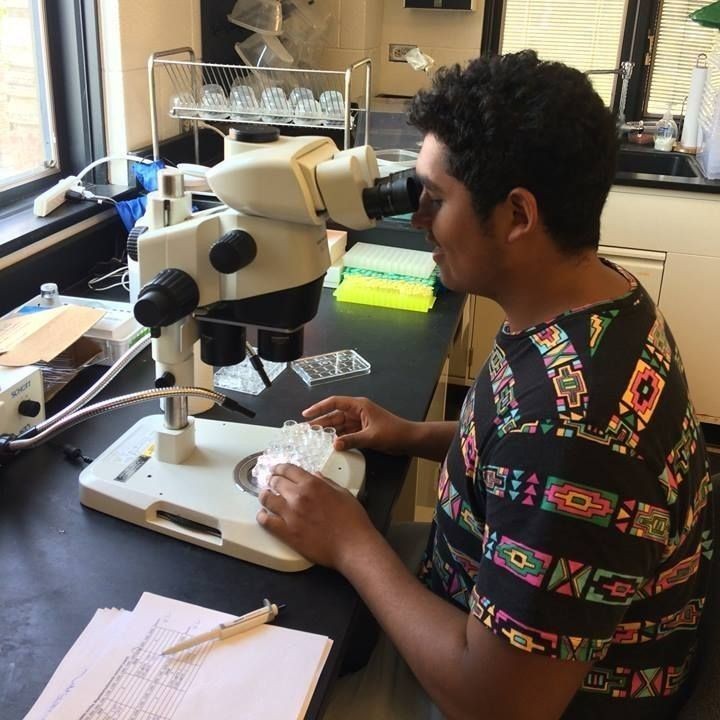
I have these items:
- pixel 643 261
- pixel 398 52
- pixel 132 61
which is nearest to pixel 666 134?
pixel 643 261

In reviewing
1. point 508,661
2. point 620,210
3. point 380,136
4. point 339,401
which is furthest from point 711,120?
point 508,661

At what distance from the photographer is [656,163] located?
9.87 feet

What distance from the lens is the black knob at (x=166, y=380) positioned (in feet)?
3.69

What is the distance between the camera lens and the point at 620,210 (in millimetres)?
2725

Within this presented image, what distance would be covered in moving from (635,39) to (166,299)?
2761 millimetres

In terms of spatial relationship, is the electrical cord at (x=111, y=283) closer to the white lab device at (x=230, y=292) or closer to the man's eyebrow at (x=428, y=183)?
the white lab device at (x=230, y=292)

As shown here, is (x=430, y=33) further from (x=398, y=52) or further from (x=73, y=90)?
(x=73, y=90)

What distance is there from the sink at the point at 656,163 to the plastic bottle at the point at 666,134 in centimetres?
3

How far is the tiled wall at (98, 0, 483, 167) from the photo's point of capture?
208cm

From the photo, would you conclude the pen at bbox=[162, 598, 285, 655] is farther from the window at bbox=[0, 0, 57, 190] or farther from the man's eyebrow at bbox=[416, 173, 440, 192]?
the window at bbox=[0, 0, 57, 190]

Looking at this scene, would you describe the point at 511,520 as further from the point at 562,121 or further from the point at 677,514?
the point at 562,121

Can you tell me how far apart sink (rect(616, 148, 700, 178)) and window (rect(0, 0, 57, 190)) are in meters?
1.98

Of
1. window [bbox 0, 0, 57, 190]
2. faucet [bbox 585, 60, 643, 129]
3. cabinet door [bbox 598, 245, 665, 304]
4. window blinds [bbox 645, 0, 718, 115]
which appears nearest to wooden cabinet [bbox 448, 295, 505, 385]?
cabinet door [bbox 598, 245, 665, 304]

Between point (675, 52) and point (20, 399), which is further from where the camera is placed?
point (675, 52)
